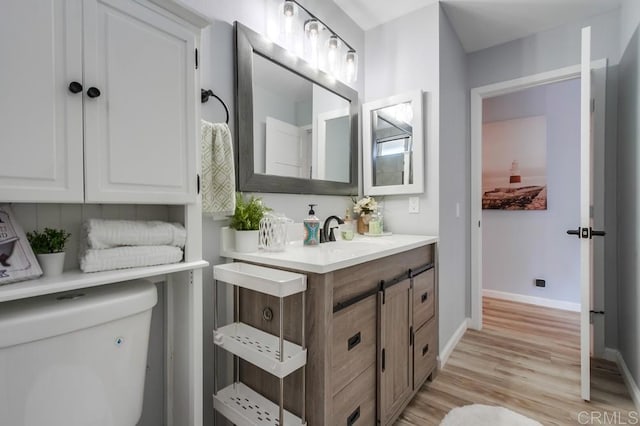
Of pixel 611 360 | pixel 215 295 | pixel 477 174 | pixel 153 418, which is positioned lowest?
pixel 611 360

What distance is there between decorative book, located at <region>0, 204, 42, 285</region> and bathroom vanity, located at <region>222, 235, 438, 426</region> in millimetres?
670

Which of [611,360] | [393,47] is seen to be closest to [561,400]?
[611,360]

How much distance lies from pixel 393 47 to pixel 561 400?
2.54 meters

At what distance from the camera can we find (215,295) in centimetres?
131

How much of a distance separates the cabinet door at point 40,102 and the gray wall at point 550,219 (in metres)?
3.95

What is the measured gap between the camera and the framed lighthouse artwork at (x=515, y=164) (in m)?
3.36

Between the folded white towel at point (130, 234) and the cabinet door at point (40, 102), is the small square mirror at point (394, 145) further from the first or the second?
the cabinet door at point (40, 102)

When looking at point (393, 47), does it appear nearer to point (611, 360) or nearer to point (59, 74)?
point (59, 74)

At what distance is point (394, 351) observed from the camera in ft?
4.89

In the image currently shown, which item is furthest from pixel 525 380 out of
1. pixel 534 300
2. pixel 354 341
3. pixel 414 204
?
pixel 534 300

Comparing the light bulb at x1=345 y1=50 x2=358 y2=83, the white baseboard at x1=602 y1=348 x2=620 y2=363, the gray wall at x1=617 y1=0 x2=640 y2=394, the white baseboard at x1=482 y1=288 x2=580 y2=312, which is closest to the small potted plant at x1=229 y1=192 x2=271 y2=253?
the light bulb at x1=345 y1=50 x2=358 y2=83

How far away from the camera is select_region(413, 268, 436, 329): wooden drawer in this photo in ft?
5.65

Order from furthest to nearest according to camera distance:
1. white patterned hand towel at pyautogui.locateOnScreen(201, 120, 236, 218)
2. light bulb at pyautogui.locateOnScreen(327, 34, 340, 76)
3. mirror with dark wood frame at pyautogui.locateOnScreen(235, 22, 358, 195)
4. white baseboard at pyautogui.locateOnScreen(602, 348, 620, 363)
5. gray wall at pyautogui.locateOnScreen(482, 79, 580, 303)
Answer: gray wall at pyautogui.locateOnScreen(482, 79, 580, 303) → white baseboard at pyautogui.locateOnScreen(602, 348, 620, 363) → light bulb at pyautogui.locateOnScreen(327, 34, 340, 76) → mirror with dark wood frame at pyautogui.locateOnScreen(235, 22, 358, 195) → white patterned hand towel at pyautogui.locateOnScreen(201, 120, 236, 218)

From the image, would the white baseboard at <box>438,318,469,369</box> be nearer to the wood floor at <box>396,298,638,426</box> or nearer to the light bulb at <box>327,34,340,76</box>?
the wood floor at <box>396,298,638,426</box>
